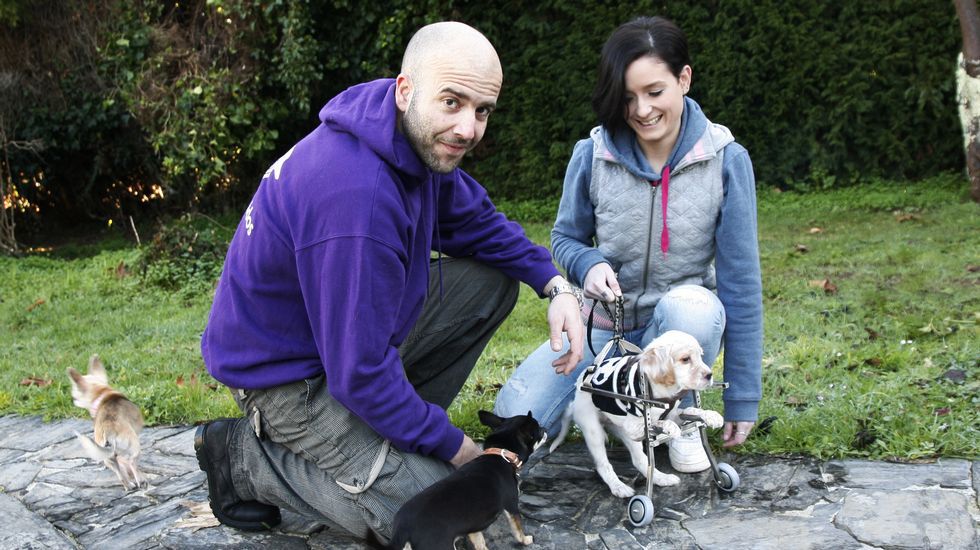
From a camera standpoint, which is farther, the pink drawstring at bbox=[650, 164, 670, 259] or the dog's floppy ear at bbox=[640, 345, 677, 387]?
the pink drawstring at bbox=[650, 164, 670, 259]

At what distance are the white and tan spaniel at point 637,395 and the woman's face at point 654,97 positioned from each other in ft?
2.62

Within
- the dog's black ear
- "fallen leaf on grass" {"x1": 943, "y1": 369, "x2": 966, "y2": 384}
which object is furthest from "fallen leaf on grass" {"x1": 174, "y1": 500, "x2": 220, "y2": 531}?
"fallen leaf on grass" {"x1": 943, "y1": 369, "x2": 966, "y2": 384}

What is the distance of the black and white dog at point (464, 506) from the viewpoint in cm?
233

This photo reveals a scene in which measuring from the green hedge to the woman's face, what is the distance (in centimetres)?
743

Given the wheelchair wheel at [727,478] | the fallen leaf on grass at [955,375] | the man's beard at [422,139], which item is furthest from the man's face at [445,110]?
the fallen leaf on grass at [955,375]

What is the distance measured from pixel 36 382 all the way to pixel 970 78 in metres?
8.72

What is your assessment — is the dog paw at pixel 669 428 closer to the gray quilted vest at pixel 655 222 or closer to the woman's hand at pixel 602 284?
the woman's hand at pixel 602 284

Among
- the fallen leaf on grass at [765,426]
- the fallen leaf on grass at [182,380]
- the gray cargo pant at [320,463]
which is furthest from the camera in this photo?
the fallen leaf on grass at [182,380]

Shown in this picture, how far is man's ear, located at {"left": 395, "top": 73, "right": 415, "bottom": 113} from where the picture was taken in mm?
2529

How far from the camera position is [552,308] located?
3.08 meters

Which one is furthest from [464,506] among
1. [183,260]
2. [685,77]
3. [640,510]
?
[183,260]

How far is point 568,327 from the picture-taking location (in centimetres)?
301

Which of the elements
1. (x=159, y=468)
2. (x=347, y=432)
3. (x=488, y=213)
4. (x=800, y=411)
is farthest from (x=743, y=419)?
(x=159, y=468)

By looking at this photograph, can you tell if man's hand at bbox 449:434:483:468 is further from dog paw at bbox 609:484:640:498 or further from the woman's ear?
the woman's ear
